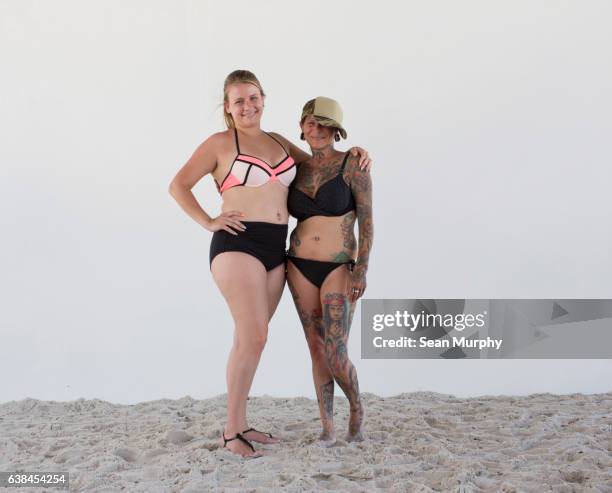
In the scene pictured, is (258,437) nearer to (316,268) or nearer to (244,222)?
(316,268)

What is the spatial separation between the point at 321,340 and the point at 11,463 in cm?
183

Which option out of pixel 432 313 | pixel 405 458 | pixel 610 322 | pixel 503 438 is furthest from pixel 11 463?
pixel 610 322

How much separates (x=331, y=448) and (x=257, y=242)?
1.18 m

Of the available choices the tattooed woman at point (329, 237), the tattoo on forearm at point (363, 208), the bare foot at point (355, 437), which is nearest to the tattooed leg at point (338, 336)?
the tattooed woman at point (329, 237)

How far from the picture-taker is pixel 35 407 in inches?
231

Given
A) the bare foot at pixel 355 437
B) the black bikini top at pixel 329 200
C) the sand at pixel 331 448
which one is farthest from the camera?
the bare foot at pixel 355 437

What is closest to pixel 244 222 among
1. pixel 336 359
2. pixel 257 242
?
pixel 257 242

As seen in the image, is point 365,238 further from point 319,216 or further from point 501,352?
point 501,352

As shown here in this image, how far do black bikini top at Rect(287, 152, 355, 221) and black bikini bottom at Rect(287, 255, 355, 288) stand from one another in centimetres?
24

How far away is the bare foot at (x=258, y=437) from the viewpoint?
4.32 m

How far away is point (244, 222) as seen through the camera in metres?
4.08

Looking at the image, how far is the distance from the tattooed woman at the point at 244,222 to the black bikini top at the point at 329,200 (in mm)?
117

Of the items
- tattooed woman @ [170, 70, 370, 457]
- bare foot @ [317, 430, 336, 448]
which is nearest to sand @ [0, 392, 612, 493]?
bare foot @ [317, 430, 336, 448]

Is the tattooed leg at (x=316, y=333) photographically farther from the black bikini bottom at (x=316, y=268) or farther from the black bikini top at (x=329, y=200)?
the black bikini top at (x=329, y=200)
